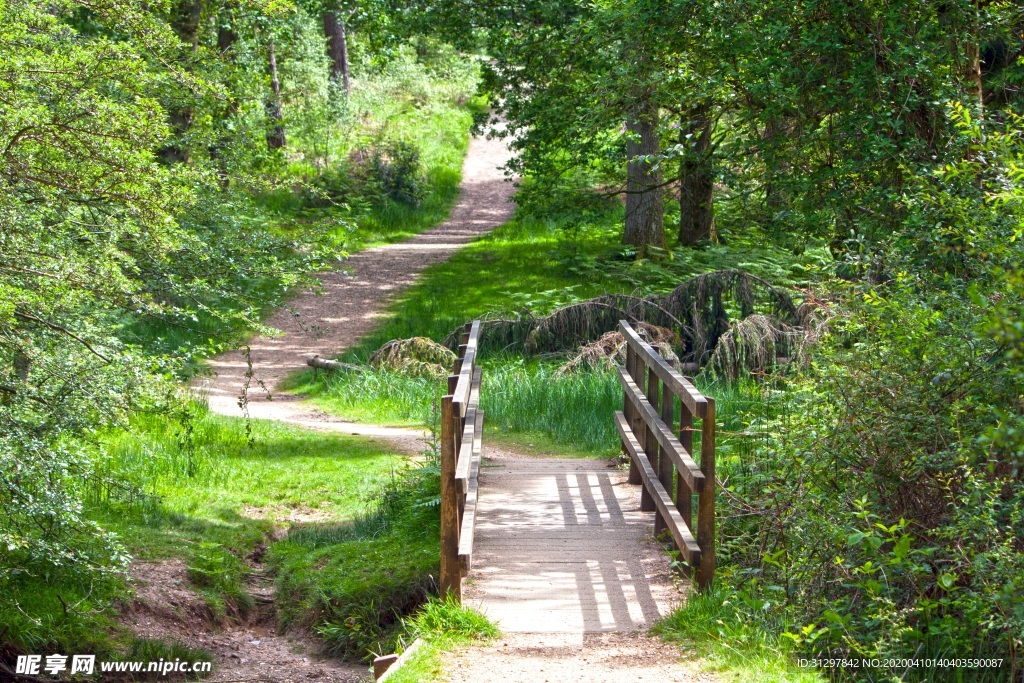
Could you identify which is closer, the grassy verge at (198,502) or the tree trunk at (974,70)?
the grassy verge at (198,502)

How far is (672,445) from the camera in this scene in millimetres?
5977

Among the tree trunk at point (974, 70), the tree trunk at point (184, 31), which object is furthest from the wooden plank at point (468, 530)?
the tree trunk at point (184, 31)

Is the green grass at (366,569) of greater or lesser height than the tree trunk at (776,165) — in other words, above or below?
below

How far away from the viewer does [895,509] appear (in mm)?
5672

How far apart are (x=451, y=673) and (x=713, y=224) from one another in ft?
55.1

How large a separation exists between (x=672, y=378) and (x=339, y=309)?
13556mm

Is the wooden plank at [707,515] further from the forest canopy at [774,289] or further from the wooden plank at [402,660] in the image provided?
the wooden plank at [402,660]

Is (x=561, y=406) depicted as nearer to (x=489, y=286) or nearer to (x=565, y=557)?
(x=565, y=557)

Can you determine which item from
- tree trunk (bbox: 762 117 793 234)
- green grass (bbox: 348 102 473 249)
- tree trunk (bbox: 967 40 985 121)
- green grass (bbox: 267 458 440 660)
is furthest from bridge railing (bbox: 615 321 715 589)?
green grass (bbox: 348 102 473 249)

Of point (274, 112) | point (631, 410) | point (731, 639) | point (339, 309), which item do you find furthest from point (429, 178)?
point (731, 639)

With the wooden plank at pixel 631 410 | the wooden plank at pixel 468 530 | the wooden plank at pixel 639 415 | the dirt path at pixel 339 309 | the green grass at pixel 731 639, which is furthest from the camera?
the dirt path at pixel 339 309

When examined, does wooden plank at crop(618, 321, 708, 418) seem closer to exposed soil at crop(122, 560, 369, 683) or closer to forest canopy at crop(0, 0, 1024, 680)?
forest canopy at crop(0, 0, 1024, 680)

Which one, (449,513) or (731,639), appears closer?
(731,639)

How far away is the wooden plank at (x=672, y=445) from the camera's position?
5406 millimetres
